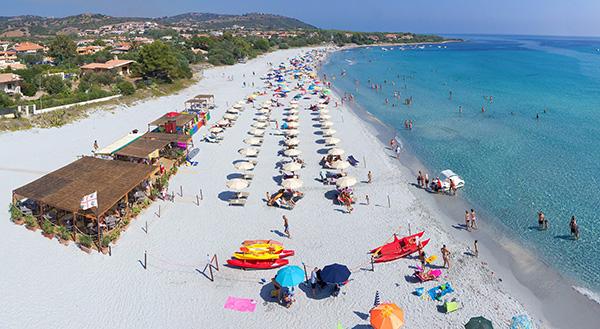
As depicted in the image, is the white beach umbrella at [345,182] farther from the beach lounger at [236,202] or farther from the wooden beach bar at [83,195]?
the wooden beach bar at [83,195]

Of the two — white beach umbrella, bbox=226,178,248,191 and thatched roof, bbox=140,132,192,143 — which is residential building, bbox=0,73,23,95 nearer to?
thatched roof, bbox=140,132,192,143

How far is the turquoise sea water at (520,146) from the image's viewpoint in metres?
17.7

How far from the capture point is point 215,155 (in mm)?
26031

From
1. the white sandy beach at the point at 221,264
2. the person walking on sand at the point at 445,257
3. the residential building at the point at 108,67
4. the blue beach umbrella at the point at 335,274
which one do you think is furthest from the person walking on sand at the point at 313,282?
the residential building at the point at 108,67

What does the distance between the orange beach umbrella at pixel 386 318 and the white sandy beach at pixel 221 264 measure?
956 mm

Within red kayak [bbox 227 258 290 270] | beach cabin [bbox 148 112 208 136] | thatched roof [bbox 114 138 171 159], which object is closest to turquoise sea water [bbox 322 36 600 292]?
red kayak [bbox 227 258 290 270]

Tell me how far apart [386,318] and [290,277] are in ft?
9.90

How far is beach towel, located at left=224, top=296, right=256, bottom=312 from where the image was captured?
12.2 metres

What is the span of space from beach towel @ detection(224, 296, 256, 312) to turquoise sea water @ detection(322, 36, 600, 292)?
11.5 m

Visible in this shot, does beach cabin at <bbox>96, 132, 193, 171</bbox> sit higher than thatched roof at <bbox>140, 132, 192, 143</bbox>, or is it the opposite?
thatched roof at <bbox>140, 132, 192, 143</bbox>

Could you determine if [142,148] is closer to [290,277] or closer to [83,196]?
[83,196]

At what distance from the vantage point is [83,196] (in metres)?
15.7

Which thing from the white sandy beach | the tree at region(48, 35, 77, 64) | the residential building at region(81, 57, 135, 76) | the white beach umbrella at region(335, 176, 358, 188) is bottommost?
the white sandy beach

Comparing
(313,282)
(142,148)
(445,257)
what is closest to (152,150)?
(142,148)
